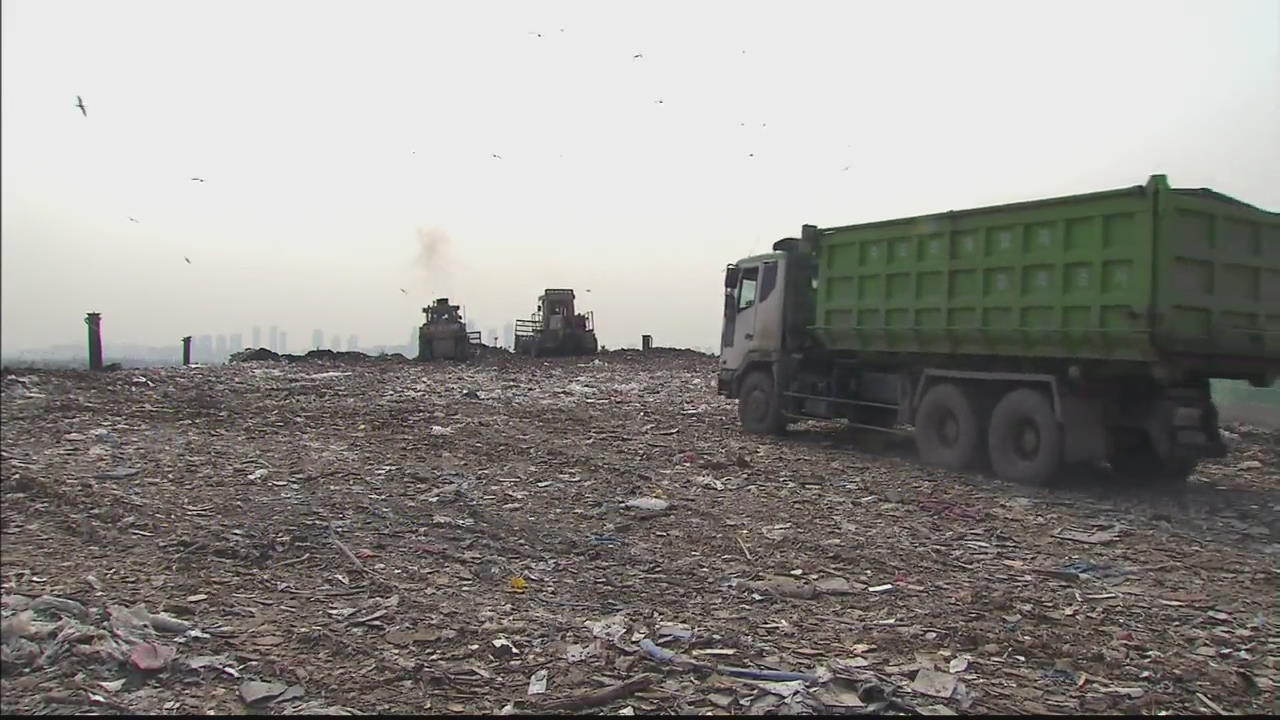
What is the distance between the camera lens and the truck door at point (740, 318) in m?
12.0

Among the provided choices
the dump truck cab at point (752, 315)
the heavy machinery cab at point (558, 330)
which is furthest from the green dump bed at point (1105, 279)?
the heavy machinery cab at point (558, 330)

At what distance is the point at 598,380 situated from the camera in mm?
19078

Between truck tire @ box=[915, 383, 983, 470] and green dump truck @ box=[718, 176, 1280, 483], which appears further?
truck tire @ box=[915, 383, 983, 470]

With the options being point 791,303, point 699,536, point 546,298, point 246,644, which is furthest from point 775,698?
point 546,298

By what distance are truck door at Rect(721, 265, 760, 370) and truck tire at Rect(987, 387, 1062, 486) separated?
3.81 m

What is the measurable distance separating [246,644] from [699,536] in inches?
124

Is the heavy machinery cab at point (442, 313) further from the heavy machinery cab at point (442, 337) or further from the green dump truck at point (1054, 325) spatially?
the green dump truck at point (1054, 325)

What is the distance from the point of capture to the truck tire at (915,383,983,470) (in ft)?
29.7

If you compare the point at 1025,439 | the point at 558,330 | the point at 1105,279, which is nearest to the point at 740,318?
the point at 1025,439

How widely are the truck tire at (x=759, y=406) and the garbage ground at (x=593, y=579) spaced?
163cm

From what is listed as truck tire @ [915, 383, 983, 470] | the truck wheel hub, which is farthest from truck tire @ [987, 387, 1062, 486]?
truck tire @ [915, 383, 983, 470]

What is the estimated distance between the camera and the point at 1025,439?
8.59 m

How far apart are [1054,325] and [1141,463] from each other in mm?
1865

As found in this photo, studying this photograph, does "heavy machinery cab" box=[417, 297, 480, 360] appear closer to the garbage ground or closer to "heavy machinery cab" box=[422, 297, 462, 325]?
"heavy machinery cab" box=[422, 297, 462, 325]
